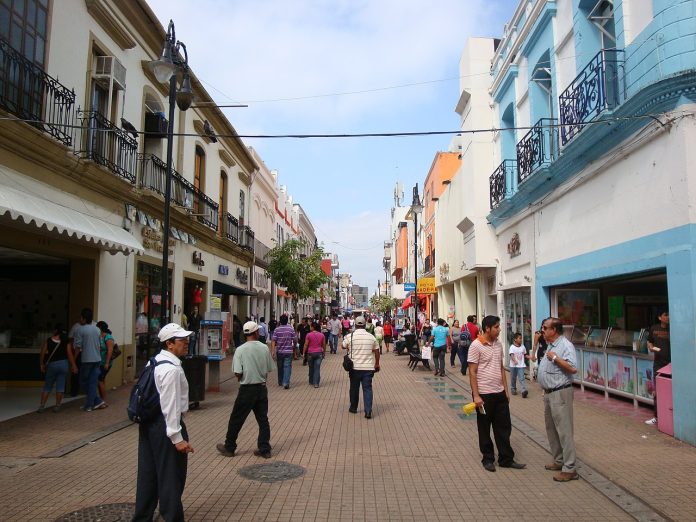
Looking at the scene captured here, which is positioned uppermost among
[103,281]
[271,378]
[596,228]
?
[596,228]

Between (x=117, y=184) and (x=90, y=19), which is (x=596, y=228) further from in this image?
(x=90, y=19)

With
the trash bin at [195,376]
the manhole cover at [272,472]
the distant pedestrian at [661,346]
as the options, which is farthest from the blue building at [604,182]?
the trash bin at [195,376]

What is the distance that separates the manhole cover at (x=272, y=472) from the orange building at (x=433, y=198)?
69.9ft

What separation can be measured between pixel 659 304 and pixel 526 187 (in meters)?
3.96

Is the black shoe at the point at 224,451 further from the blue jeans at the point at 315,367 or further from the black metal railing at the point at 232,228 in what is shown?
the black metal railing at the point at 232,228

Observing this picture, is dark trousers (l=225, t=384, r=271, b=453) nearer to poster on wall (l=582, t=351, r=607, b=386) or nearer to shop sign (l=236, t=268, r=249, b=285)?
poster on wall (l=582, t=351, r=607, b=386)

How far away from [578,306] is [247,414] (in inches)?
357

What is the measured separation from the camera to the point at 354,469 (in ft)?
21.2

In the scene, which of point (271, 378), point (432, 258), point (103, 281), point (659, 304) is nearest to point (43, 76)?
point (103, 281)

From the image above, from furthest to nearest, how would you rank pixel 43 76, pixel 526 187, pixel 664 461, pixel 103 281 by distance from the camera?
pixel 526 187
pixel 103 281
pixel 43 76
pixel 664 461

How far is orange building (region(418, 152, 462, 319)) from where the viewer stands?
3023 cm

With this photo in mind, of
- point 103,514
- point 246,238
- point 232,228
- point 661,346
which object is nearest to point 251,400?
point 103,514

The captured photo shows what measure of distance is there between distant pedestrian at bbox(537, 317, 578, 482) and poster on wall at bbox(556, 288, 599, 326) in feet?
24.1

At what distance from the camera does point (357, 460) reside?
22.6 ft
